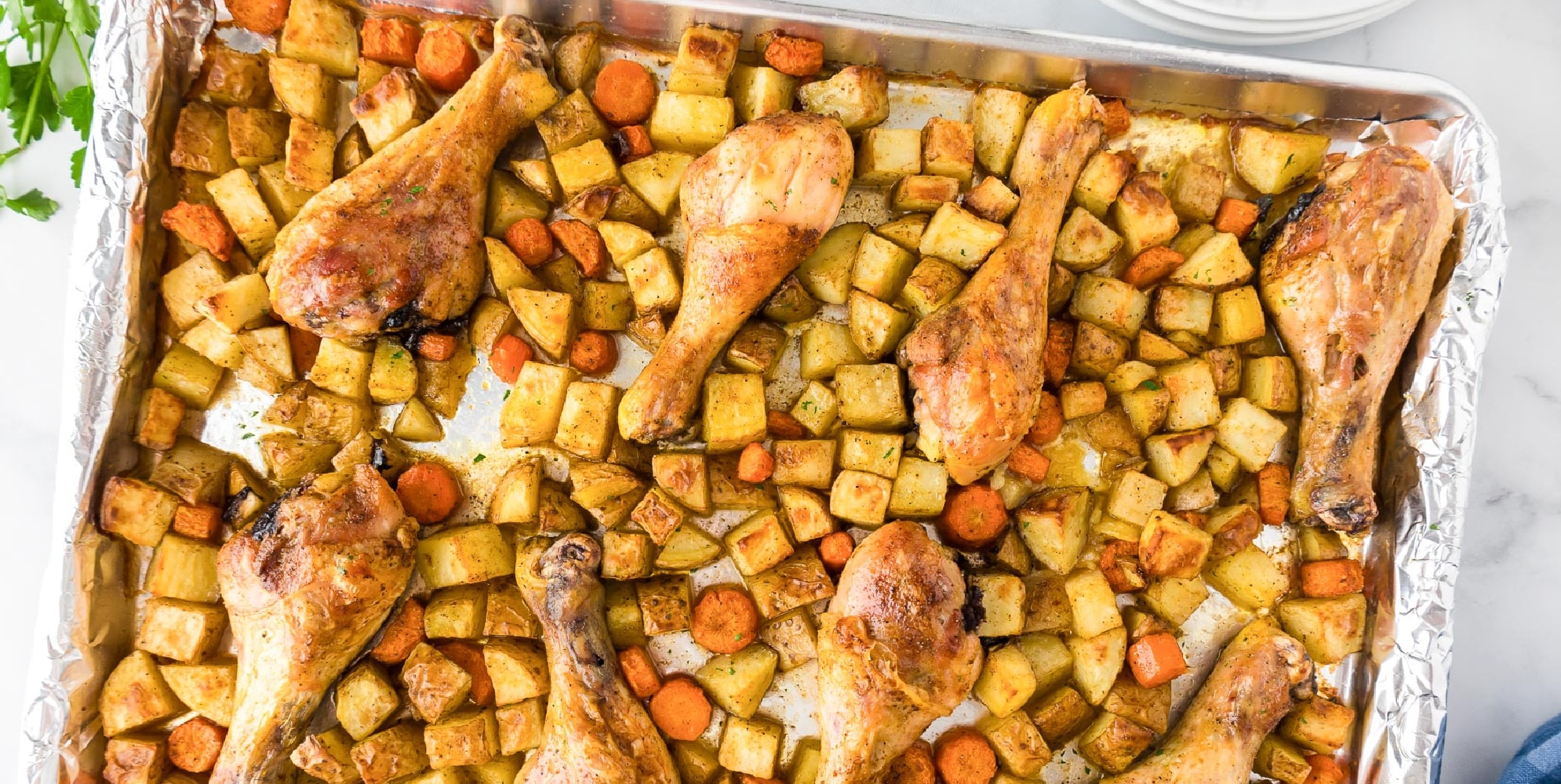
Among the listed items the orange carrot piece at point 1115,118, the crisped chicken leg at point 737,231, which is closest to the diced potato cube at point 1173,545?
the orange carrot piece at point 1115,118

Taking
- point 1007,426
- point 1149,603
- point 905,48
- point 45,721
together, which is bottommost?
point 45,721

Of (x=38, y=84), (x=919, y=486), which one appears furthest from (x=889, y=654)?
(x=38, y=84)

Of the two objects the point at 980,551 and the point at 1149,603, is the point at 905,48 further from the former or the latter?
the point at 1149,603

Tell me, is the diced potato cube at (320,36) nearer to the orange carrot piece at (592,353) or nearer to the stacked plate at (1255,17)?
the orange carrot piece at (592,353)

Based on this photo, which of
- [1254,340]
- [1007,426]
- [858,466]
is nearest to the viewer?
[1007,426]

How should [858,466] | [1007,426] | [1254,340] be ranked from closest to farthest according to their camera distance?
1. [1007,426]
2. [858,466]
3. [1254,340]

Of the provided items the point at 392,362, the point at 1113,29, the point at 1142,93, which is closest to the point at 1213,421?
the point at 1142,93

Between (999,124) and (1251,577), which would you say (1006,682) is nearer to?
(1251,577)
